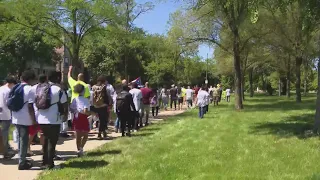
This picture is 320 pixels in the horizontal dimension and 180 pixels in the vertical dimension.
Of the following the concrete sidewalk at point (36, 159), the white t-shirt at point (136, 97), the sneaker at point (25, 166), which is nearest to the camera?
the concrete sidewalk at point (36, 159)

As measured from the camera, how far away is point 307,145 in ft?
33.0

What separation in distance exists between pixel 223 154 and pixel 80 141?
3146 millimetres

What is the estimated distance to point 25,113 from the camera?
7672 millimetres

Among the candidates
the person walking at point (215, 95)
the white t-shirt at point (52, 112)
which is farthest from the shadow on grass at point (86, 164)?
the person walking at point (215, 95)

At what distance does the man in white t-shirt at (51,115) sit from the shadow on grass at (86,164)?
46 cm

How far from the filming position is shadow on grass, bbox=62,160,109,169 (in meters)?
7.94

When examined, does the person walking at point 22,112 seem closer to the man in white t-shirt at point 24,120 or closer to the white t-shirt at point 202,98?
the man in white t-shirt at point 24,120

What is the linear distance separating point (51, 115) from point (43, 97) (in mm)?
354

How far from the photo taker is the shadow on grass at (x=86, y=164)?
7945 millimetres

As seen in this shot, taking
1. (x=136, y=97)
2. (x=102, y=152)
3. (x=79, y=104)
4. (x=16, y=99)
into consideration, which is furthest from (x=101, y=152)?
(x=136, y=97)

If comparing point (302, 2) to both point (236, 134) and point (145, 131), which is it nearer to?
point (236, 134)

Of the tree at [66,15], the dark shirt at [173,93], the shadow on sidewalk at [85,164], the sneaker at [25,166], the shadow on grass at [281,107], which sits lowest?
the shadow on sidewalk at [85,164]

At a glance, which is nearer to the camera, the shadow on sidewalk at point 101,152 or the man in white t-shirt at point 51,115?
the man in white t-shirt at point 51,115

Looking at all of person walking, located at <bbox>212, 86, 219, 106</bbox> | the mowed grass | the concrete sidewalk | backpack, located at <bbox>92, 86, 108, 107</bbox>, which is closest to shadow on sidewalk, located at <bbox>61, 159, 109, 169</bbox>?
the mowed grass
